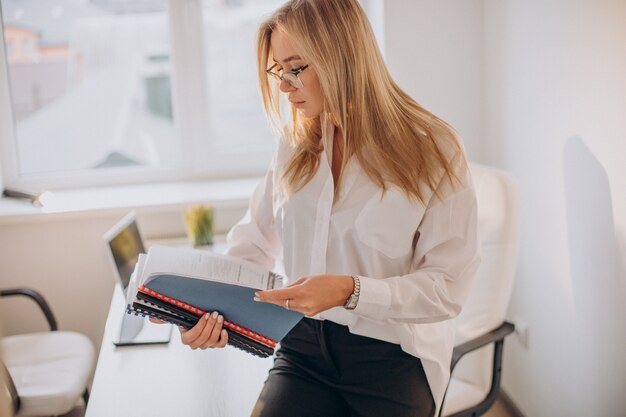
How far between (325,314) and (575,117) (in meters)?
0.90

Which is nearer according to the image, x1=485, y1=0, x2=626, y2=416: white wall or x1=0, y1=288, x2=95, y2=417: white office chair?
x1=485, y1=0, x2=626, y2=416: white wall

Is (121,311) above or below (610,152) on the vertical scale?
below

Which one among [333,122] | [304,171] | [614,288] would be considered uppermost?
[333,122]

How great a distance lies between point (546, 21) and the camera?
205 centimetres

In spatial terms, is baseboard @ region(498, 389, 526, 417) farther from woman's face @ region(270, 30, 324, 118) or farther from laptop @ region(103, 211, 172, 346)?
woman's face @ region(270, 30, 324, 118)

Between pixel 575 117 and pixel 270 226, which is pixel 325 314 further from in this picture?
pixel 575 117

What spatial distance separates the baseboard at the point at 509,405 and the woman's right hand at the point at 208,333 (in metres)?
1.51

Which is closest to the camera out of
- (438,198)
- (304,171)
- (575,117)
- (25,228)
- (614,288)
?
(438,198)

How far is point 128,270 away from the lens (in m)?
2.28

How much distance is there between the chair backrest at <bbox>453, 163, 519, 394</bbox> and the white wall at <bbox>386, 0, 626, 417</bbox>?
8.3 inches

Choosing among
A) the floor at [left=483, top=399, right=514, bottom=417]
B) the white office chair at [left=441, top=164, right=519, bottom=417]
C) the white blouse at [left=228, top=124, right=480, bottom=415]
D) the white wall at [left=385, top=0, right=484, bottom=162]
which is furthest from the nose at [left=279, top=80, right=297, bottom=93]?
the floor at [left=483, top=399, right=514, bottom=417]

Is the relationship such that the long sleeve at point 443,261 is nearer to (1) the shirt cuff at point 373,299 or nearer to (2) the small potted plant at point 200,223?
(1) the shirt cuff at point 373,299

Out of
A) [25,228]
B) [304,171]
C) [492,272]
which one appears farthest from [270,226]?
[25,228]

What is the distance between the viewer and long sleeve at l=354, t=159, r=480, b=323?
143 cm
